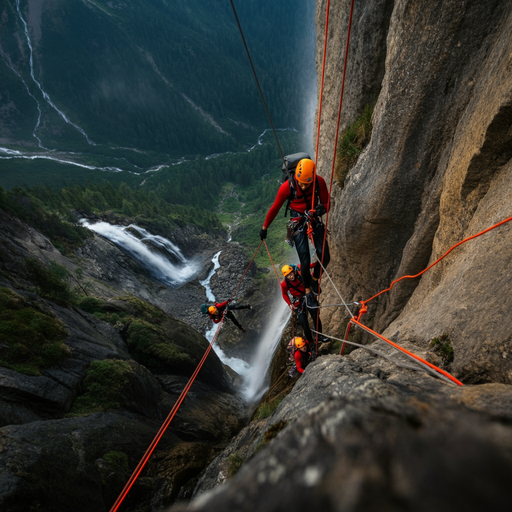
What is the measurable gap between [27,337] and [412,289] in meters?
9.02

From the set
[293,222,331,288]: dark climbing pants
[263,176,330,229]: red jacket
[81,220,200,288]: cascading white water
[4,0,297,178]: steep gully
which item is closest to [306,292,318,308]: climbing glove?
[293,222,331,288]: dark climbing pants

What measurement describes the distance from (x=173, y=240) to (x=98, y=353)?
41774mm

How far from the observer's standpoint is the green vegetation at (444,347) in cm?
302

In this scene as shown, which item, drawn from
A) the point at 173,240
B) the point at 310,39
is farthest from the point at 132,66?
the point at 173,240

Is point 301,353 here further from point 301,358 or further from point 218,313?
point 218,313

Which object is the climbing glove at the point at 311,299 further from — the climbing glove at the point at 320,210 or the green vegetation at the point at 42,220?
the green vegetation at the point at 42,220

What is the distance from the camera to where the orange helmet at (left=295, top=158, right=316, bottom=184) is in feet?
20.7

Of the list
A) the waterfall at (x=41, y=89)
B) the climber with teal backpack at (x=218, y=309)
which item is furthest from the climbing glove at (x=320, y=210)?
the waterfall at (x=41, y=89)

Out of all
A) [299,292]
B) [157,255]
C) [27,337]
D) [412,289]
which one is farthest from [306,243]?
[157,255]

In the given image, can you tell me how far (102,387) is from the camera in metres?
7.07

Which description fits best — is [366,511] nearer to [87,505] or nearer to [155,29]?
[87,505]

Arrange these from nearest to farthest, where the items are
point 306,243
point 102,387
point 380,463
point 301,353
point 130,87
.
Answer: point 380,463, point 306,243, point 102,387, point 301,353, point 130,87

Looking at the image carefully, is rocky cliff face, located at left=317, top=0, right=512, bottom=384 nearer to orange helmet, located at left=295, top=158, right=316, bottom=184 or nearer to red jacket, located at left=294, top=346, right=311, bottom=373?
orange helmet, located at left=295, top=158, right=316, bottom=184

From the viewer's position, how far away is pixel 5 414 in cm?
491
